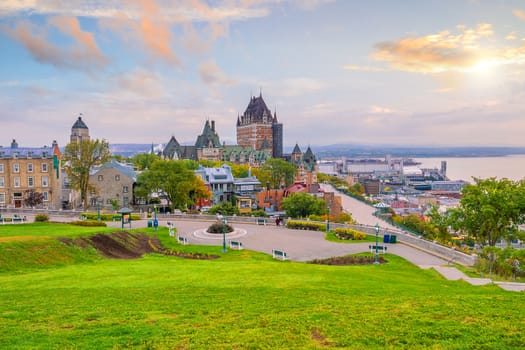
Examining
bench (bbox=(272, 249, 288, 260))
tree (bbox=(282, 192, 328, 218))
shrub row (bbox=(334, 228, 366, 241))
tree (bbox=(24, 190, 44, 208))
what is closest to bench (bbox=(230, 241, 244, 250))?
bench (bbox=(272, 249, 288, 260))

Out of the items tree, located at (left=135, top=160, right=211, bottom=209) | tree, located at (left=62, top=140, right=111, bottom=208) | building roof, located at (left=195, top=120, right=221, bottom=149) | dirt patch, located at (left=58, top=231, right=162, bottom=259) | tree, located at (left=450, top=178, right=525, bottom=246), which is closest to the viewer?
dirt patch, located at (left=58, top=231, right=162, bottom=259)

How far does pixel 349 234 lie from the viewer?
31.3 metres

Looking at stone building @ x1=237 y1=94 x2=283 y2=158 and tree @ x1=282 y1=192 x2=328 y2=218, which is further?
stone building @ x1=237 y1=94 x2=283 y2=158

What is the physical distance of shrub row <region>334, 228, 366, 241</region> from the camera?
3103cm

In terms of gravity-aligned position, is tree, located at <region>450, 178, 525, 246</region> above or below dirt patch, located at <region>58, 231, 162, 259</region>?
above

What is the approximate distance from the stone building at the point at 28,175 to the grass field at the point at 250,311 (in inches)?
1702

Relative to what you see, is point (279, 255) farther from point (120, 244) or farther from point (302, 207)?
point (302, 207)

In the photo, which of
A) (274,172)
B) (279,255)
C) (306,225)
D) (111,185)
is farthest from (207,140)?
(279,255)

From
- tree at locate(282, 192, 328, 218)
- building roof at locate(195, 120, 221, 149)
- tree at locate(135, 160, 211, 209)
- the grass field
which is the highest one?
building roof at locate(195, 120, 221, 149)

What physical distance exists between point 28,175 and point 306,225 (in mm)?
42728

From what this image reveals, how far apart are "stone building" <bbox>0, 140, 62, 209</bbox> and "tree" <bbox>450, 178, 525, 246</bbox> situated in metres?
53.3

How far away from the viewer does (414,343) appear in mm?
8859

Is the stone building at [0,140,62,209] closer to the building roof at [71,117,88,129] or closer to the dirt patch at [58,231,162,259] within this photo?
the dirt patch at [58,231,162,259]

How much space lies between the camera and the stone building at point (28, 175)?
179 feet
